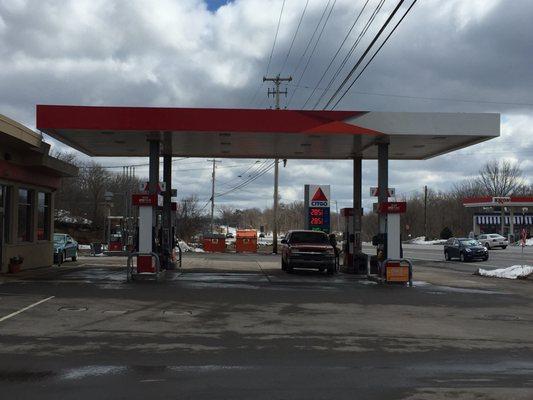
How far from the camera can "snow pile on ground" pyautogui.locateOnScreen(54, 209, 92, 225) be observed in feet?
214

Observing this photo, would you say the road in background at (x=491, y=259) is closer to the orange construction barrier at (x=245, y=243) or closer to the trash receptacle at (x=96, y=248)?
the orange construction barrier at (x=245, y=243)

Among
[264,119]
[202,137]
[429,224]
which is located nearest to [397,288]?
[264,119]

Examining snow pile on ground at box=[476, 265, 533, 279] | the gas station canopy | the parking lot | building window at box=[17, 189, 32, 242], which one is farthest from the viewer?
snow pile on ground at box=[476, 265, 533, 279]

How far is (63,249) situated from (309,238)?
40.1ft

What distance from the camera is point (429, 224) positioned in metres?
107

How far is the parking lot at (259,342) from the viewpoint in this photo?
6.82 m

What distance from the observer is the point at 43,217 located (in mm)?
25391

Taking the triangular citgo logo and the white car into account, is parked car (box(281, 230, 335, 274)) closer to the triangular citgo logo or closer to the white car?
the triangular citgo logo

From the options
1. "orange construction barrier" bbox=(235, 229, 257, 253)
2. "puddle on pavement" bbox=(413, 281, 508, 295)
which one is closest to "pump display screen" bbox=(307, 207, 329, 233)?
"orange construction barrier" bbox=(235, 229, 257, 253)

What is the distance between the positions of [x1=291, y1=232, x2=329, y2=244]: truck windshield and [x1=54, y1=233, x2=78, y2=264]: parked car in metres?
10.5

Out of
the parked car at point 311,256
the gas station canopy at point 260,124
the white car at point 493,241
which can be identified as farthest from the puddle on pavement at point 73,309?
the white car at point 493,241

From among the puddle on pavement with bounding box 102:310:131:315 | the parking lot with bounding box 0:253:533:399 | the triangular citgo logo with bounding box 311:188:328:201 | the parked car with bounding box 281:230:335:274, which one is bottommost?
the parking lot with bounding box 0:253:533:399

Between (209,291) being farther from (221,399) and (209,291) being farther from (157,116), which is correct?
(221,399)

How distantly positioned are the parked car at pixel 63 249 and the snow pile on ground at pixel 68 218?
35028mm
